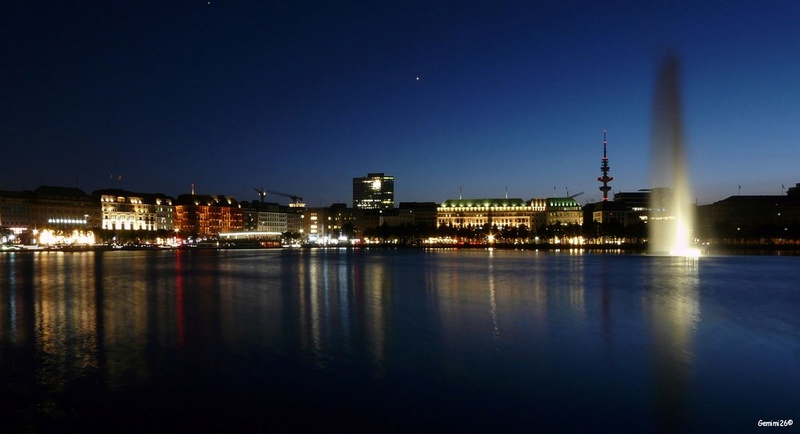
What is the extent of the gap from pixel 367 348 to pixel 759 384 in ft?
30.6

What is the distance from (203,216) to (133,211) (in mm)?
22732

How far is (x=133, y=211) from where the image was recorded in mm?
173875

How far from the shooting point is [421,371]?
47.0ft

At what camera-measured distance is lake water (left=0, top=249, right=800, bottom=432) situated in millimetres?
10984

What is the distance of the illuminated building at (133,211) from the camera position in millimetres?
168000

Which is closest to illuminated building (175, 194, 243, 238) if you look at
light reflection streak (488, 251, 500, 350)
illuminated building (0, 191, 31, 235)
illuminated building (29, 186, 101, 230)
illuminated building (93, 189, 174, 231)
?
illuminated building (93, 189, 174, 231)

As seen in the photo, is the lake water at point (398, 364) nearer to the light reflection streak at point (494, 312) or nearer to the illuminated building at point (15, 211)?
the light reflection streak at point (494, 312)

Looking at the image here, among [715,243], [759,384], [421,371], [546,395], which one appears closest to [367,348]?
[421,371]

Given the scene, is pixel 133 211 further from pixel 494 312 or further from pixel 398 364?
pixel 398 364

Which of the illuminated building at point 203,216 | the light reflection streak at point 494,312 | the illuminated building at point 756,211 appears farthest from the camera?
the illuminated building at point 203,216

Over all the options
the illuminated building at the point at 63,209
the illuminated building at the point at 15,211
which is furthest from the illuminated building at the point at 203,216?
the illuminated building at the point at 15,211

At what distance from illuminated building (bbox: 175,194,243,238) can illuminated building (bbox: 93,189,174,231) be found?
342 centimetres

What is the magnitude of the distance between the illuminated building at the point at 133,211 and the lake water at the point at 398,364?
151466 millimetres

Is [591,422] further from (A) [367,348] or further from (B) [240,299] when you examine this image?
(B) [240,299]
